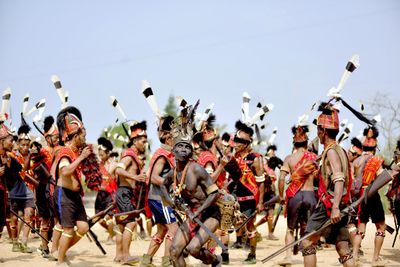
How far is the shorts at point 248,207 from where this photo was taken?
35.3ft

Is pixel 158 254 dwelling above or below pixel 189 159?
below

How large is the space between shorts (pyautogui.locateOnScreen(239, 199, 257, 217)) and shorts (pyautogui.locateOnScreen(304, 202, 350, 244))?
3503mm

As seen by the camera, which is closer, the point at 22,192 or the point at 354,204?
the point at 354,204

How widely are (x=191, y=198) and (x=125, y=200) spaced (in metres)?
3.03

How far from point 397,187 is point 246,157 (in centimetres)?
279

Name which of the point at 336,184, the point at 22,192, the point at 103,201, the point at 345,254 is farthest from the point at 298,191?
the point at 22,192

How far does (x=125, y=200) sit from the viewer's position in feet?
33.9

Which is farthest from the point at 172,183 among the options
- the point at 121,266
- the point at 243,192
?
the point at 243,192

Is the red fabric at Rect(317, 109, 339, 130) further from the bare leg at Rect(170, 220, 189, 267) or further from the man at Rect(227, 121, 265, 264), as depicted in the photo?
the man at Rect(227, 121, 265, 264)

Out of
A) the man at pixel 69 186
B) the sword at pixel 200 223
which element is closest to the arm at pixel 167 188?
the sword at pixel 200 223

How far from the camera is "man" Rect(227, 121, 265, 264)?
10.5 meters

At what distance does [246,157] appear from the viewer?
10.7 metres

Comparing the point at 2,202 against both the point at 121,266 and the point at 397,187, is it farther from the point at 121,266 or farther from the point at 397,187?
the point at 397,187

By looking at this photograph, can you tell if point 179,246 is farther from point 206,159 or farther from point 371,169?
point 371,169
